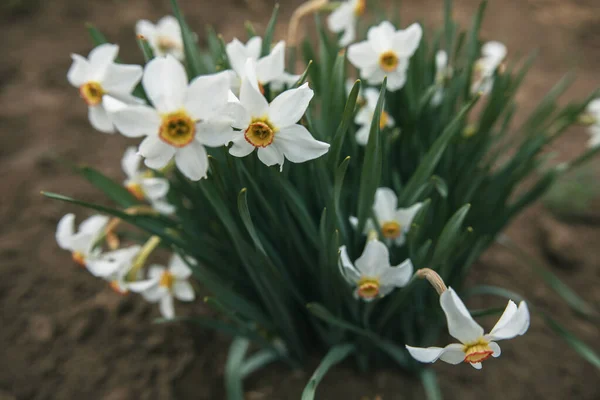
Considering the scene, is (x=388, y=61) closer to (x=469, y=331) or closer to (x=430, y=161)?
(x=430, y=161)

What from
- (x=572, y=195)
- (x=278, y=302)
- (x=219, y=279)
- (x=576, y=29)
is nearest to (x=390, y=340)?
(x=278, y=302)

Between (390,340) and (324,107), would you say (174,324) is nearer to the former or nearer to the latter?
(390,340)

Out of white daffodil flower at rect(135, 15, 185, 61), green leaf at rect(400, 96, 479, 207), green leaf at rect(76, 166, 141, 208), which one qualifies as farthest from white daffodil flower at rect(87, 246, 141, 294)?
green leaf at rect(400, 96, 479, 207)

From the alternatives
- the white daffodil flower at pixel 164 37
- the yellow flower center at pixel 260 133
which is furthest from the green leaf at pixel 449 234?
the white daffodil flower at pixel 164 37

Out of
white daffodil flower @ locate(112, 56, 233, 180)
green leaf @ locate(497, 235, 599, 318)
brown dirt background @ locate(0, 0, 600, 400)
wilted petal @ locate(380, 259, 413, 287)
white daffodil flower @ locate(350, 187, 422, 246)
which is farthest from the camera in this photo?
green leaf @ locate(497, 235, 599, 318)

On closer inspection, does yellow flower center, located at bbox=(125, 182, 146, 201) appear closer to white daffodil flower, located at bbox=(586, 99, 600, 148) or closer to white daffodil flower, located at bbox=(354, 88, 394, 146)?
white daffodil flower, located at bbox=(354, 88, 394, 146)

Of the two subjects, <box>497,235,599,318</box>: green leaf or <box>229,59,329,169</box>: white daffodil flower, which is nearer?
<box>229,59,329,169</box>: white daffodil flower

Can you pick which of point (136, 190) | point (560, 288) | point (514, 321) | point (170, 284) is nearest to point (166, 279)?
point (170, 284)
